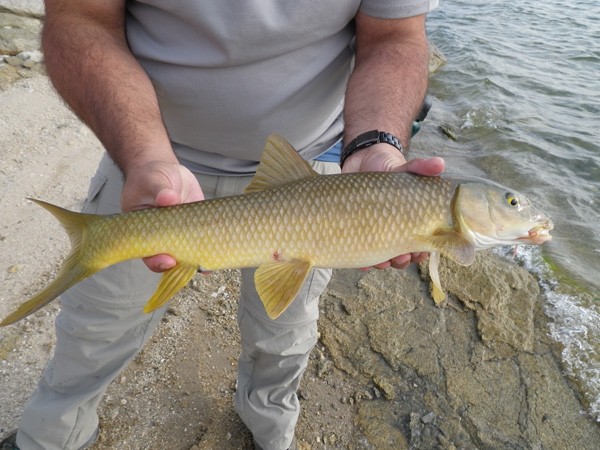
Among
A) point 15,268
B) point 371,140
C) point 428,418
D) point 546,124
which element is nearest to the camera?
point 371,140

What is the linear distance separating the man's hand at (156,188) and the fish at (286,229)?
0.15ft

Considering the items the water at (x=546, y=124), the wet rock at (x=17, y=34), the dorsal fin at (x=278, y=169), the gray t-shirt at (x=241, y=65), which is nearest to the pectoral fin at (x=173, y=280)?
the dorsal fin at (x=278, y=169)

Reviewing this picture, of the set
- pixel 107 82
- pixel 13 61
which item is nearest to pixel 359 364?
pixel 107 82

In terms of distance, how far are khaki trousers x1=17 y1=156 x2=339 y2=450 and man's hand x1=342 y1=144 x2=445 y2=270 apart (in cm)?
45

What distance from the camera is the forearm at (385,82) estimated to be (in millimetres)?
2543

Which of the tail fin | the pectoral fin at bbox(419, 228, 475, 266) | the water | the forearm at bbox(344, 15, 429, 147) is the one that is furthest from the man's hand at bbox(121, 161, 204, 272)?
the water

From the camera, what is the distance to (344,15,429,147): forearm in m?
2.54

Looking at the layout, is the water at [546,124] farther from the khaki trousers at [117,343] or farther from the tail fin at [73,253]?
the tail fin at [73,253]

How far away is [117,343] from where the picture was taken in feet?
8.43

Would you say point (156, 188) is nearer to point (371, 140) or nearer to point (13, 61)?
point (371, 140)

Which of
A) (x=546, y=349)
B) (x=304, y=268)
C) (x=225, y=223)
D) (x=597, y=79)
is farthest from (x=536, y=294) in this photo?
(x=597, y=79)

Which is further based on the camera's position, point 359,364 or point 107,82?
point 359,364

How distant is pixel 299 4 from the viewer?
89.7 inches

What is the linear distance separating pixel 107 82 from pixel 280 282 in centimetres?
122
